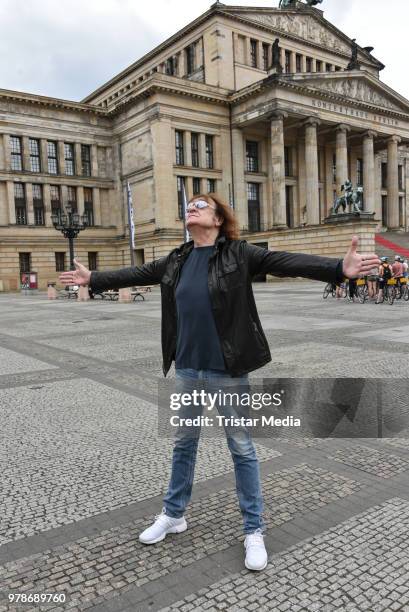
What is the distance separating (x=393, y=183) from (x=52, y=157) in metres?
36.7

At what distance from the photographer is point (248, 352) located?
3.09 meters

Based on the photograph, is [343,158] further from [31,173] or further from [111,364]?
[111,364]

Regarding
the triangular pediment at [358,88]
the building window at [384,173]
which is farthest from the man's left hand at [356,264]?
the building window at [384,173]

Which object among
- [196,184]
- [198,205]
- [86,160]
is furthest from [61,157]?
[198,205]

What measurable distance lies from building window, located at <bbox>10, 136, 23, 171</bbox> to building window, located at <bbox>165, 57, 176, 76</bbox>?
1955 centimetres

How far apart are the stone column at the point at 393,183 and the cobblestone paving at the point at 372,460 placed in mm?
55102

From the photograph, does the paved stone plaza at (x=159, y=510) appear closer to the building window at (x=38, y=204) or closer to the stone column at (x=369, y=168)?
the building window at (x=38, y=204)

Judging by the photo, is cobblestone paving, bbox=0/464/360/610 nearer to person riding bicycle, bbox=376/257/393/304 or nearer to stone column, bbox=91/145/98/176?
person riding bicycle, bbox=376/257/393/304

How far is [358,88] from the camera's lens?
51594mm

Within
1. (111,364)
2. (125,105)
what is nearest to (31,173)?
(125,105)

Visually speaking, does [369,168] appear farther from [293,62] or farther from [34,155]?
[34,155]

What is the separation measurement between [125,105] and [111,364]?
43574mm

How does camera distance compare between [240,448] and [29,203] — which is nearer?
[240,448]

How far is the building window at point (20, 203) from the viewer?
47.1 meters
